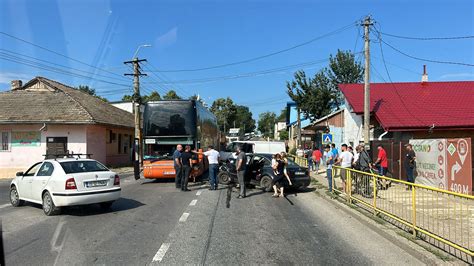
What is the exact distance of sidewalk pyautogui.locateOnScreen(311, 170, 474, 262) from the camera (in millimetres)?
6012

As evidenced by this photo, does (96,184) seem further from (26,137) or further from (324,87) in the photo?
(324,87)

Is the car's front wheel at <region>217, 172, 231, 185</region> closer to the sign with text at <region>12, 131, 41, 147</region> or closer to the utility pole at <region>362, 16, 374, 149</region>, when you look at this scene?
the utility pole at <region>362, 16, 374, 149</region>

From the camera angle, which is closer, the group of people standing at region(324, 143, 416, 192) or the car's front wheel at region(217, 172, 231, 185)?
the group of people standing at region(324, 143, 416, 192)

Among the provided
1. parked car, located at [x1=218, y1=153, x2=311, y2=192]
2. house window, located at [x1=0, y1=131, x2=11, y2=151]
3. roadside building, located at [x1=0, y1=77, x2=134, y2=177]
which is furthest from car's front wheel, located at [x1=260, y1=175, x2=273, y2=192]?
house window, located at [x1=0, y1=131, x2=11, y2=151]

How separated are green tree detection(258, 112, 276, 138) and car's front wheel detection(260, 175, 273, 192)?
137 metres

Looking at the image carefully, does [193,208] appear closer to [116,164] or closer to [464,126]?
[464,126]

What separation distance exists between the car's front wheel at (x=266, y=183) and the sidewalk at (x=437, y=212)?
20.7ft

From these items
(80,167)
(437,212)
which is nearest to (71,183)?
(80,167)

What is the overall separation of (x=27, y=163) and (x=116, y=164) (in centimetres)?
725

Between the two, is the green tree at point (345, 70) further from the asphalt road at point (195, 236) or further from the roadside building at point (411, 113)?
the asphalt road at point (195, 236)

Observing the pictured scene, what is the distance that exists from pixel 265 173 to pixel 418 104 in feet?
46.7

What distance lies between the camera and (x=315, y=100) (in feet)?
138

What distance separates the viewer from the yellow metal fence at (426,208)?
19.8 ft

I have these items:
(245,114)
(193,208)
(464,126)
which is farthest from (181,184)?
(245,114)
